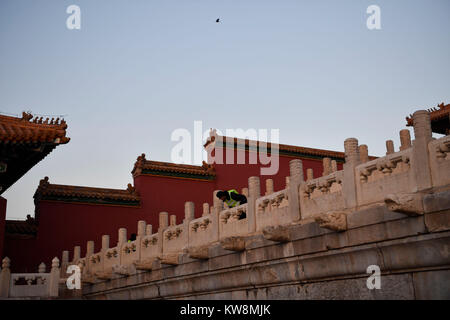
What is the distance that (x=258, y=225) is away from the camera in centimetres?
869

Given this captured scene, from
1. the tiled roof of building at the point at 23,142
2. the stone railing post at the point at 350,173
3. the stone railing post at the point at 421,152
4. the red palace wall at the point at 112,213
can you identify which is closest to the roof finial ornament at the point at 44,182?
the red palace wall at the point at 112,213

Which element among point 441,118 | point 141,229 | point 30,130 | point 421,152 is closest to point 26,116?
point 30,130

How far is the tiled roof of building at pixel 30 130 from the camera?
34.8ft

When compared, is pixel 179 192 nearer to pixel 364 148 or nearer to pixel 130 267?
pixel 130 267

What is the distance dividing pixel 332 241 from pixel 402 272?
38.0 inches

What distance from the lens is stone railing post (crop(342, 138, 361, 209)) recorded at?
701cm

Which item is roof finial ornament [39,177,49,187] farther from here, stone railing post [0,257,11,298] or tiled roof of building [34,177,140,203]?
stone railing post [0,257,11,298]

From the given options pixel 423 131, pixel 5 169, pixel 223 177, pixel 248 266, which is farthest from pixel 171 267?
Answer: pixel 223 177

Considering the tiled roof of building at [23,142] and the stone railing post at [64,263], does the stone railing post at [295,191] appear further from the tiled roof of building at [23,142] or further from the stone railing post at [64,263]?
the stone railing post at [64,263]

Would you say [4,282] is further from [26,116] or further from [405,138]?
[405,138]

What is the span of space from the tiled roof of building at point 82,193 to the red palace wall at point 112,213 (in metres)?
0.17

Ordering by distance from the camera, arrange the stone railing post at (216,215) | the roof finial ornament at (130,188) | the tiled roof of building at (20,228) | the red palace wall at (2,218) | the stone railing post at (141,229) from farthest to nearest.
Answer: the roof finial ornament at (130,188)
the tiled roof of building at (20,228)
the stone railing post at (141,229)
the red palace wall at (2,218)
the stone railing post at (216,215)

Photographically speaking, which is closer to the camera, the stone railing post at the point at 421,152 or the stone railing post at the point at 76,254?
the stone railing post at the point at 421,152

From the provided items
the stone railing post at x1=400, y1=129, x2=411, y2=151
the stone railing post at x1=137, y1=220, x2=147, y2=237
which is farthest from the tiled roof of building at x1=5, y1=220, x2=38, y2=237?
the stone railing post at x1=400, y1=129, x2=411, y2=151
